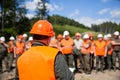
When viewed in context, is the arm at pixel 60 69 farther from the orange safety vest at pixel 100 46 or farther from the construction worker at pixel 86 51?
the orange safety vest at pixel 100 46

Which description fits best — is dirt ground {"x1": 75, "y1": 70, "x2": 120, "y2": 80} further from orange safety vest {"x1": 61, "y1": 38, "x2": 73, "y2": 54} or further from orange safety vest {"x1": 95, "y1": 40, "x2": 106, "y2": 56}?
orange safety vest {"x1": 61, "y1": 38, "x2": 73, "y2": 54}

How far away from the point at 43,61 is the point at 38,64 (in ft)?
0.25

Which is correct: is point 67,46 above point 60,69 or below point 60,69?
below

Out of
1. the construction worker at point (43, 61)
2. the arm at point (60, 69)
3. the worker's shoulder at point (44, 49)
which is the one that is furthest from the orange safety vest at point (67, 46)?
the arm at point (60, 69)

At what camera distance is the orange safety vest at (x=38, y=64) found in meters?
3.24

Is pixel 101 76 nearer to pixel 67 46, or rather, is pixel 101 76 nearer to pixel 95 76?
pixel 95 76

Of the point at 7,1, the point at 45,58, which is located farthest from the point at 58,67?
the point at 7,1

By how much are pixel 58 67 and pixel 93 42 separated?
1203cm

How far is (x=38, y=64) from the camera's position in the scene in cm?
333

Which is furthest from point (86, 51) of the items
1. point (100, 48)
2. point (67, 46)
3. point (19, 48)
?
point (19, 48)

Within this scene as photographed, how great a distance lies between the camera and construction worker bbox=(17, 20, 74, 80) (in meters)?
3.22

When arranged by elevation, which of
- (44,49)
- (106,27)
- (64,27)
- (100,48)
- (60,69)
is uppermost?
(44,49)

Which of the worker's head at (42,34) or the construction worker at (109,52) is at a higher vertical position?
the worker's head at (42,34)

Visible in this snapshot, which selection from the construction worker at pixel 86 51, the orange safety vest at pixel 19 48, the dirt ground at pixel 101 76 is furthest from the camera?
the orange safety vest at pixel 19 48
